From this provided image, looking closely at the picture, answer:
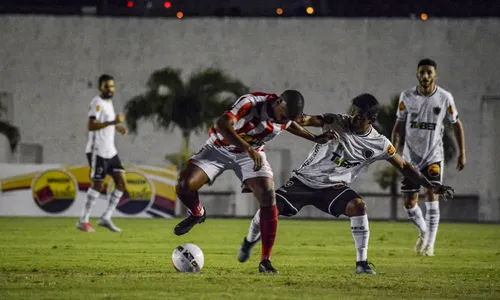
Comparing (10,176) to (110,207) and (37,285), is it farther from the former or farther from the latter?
(37,285)

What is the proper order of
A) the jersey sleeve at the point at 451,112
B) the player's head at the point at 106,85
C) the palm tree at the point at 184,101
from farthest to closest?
the palm tree at the point at 184,101 → the player's head at the point at 106,85 → the jersey sleeve at the point at 451,112

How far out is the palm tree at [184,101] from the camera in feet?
132

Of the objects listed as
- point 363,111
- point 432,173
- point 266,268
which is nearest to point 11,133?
point 432,173

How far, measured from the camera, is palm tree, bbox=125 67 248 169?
132ft

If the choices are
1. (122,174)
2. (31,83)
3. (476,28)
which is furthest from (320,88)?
(122,174)

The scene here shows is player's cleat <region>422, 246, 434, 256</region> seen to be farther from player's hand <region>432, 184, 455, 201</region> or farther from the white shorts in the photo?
the white shorts

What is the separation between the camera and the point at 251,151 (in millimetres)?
11492

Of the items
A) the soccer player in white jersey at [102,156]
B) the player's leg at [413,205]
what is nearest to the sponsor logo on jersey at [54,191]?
the soccer player in white jersey at [102,156]

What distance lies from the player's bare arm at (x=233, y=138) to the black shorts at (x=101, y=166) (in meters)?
10.3

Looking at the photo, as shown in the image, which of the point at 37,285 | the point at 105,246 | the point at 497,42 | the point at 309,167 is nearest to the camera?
the point at 37,285

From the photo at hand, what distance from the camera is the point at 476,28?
144ft

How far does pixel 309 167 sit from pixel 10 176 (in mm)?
18194

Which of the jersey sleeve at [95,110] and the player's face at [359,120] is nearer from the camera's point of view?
the player's face at [359,120]

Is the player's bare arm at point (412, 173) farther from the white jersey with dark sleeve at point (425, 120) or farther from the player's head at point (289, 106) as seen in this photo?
the white jersey with dark sleeve at point (425, 120)
